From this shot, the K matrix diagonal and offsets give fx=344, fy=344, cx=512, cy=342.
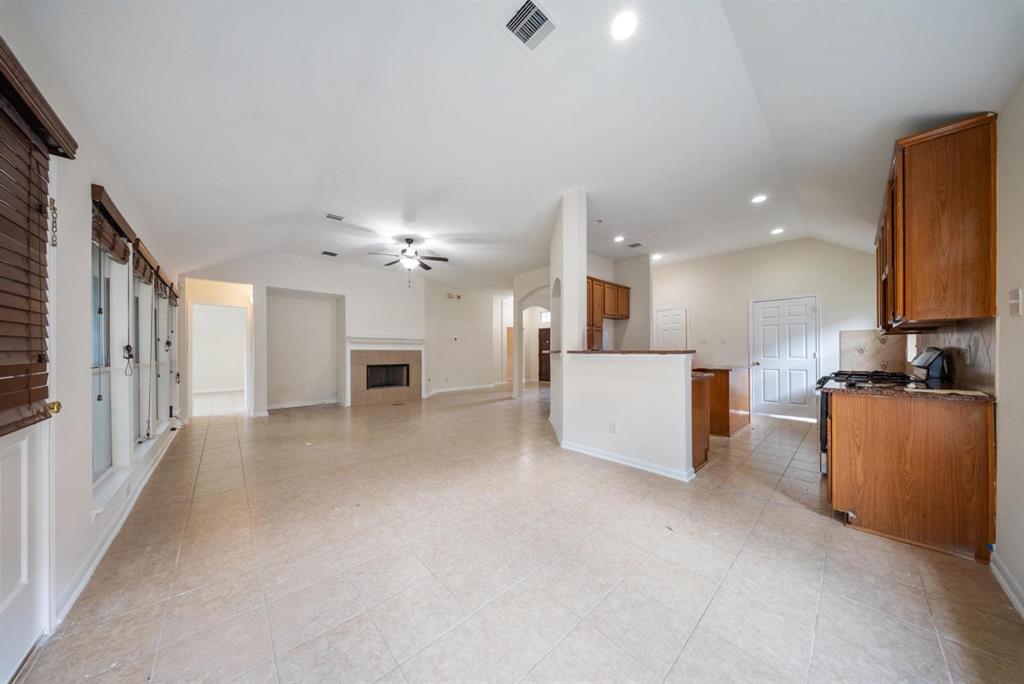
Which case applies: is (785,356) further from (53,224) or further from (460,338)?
(53,224)

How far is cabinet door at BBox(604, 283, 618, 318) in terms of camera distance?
19.7ft

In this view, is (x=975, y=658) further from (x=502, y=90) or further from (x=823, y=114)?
(x=502, y=90)

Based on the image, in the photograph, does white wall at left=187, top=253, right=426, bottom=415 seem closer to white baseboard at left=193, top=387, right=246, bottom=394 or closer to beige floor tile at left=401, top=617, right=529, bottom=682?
white baseboard at left=193, top=387, right=246, bottom=394

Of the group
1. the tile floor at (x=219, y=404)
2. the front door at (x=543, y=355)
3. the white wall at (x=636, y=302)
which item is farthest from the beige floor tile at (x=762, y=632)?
the front door at (x=543, y=355)

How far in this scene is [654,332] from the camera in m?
7.27

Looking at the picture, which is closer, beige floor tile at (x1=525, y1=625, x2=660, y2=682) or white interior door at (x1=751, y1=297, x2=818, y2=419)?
beige floor tile at (x1=525, y1=625, x2=660, y2=682)

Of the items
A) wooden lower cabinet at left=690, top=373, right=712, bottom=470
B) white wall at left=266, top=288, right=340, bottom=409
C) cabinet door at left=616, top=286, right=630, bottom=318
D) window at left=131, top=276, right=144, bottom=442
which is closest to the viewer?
wooden lower cabinet at left=690, top=373, right=712, bottom=470

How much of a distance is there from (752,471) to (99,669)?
412cm

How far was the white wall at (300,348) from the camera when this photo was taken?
659cm

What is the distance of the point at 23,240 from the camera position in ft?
4.24

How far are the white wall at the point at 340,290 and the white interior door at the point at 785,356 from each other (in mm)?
6681

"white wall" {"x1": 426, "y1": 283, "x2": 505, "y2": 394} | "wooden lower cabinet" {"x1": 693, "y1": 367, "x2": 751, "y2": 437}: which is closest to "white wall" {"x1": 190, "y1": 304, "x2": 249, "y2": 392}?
"white wall" {"x1": 426, "y1": 283, "x2": 505, "y2": 394}

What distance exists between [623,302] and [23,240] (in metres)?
6.49

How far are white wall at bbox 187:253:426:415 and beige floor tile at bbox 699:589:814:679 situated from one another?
22.6 ft
